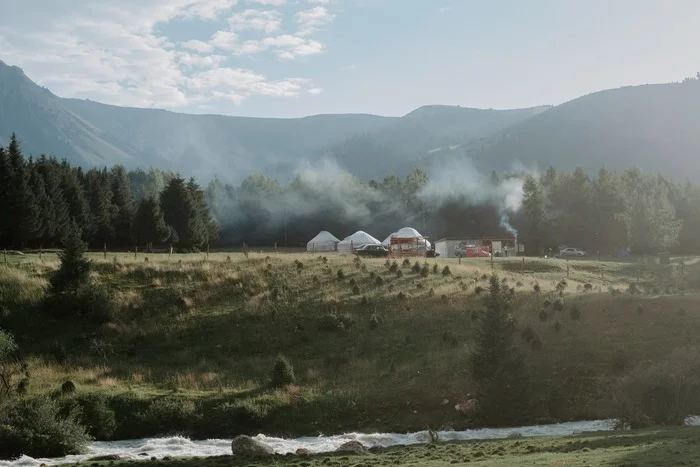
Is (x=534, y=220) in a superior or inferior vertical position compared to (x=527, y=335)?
superior

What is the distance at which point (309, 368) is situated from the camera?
140ft

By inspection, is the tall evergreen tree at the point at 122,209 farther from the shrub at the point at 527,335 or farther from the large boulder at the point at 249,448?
the large boulder at the point at 249,448

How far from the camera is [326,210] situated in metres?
145

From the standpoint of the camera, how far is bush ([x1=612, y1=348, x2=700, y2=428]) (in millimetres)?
29828

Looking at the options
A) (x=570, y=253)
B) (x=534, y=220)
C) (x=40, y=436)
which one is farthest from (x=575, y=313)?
(x=534, y=220)

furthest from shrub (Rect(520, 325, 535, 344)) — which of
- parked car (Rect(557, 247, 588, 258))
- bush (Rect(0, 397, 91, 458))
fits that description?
parked car (Rect(557, 247, 588, 258))

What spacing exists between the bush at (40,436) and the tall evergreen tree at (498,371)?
18.6 m

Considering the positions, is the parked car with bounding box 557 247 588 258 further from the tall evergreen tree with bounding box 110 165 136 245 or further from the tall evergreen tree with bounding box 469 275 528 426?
the tall evergreen tree with bounding box 469 275 528 426

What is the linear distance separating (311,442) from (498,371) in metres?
9.67

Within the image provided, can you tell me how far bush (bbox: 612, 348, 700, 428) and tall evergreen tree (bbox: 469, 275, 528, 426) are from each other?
454cm

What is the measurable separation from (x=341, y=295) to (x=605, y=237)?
228ft

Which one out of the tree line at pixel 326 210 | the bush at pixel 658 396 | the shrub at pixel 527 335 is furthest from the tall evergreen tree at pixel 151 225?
the bush at pixel 658 396

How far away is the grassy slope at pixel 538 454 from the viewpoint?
60.3 feet

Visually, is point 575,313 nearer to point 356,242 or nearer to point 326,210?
point 356,242
